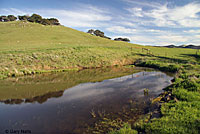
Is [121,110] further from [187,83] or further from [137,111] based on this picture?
[187,83]

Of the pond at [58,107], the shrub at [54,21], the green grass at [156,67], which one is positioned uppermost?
the shrub at [54,21]

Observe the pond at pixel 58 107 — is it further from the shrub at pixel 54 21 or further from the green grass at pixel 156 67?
the shrub at pixel 54 21

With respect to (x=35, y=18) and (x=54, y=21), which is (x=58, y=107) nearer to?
(x=35, y=18)

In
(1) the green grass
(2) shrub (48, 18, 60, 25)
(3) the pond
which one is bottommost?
(3) the pond

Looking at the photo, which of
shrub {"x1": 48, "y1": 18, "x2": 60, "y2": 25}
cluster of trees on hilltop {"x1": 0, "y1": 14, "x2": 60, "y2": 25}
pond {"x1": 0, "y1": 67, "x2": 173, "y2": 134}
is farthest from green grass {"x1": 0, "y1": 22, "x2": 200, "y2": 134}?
shrub {"x1": 48, "y1": 18, "x2": 60, "y2": 25}

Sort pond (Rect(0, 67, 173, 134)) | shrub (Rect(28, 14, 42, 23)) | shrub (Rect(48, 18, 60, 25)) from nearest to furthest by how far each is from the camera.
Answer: pond (Rect(0, 67, 173, 134)) < shrub (Rect(28, 14, 42, 23)) < shrub (Rect(48, 18, 60, 25))

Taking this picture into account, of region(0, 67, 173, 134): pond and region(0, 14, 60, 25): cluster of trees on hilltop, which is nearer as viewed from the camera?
region(0, 67, 173, 134): pond

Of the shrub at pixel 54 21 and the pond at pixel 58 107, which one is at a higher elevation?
the shrub at pixel 54 21

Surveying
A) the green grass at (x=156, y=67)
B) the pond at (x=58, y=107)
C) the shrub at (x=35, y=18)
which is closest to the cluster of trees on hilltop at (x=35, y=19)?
the shrub at (x=35, y=18)

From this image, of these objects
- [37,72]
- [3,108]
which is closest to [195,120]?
[3,108]

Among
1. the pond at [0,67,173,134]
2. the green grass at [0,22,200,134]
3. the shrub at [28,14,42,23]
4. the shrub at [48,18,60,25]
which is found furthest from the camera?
the shrub at [48,18,60,25]

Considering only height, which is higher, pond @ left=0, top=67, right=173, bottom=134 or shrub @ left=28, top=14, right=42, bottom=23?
shrub @ left=28, top=14, right=42, bottom=23

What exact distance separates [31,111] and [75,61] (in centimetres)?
2362

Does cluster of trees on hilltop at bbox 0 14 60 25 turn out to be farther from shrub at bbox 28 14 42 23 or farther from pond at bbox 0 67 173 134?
pond at bbox 0 67 173 134
